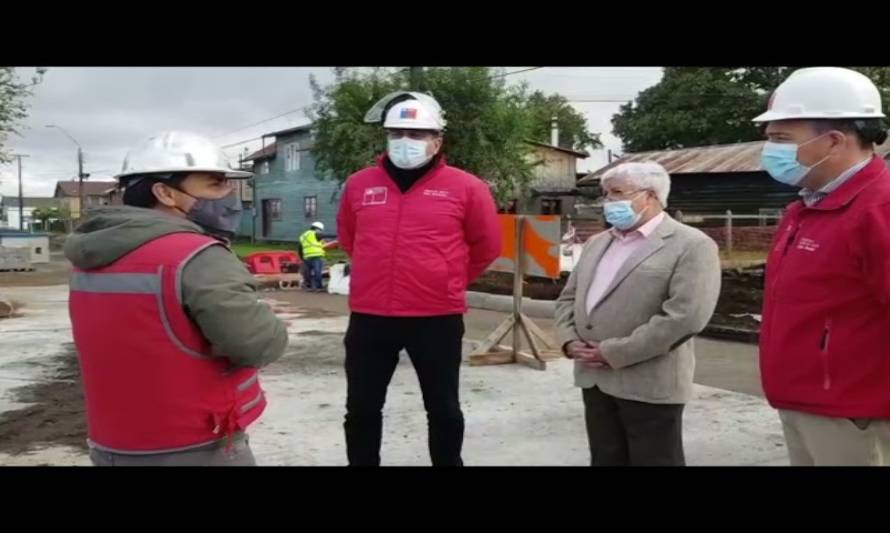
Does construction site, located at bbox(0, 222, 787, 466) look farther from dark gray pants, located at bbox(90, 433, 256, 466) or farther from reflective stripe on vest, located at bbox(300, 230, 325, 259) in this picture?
reflective stripe on vest, located at bbox(300, 230, 325, 259)

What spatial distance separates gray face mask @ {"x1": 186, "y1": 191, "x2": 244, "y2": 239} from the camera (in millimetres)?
2494

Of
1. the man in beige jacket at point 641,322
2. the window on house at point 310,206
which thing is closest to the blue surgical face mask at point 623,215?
the man in beige jacket at point 641,322

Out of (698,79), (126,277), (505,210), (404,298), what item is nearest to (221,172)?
(126,277)

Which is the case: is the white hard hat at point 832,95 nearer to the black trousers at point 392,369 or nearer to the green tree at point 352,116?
the black trousers at point 392,369

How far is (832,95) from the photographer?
2.58 metres

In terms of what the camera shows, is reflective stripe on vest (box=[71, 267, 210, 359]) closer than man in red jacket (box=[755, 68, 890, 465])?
Yes

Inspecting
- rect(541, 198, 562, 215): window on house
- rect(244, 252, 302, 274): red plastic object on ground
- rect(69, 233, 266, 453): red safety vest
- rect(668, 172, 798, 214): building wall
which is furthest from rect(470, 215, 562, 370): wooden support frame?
rect(541, 198, 562, 215): window on house

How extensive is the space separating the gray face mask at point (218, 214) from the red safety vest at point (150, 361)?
19 centimetres

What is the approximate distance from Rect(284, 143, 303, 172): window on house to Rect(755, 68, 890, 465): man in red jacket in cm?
4094

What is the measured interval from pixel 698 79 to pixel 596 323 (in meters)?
48.9

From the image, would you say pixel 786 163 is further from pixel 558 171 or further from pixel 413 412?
pixel 558 171

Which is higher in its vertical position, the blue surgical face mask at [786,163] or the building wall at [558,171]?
the building wall at [558,171]

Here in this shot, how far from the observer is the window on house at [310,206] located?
41156mm

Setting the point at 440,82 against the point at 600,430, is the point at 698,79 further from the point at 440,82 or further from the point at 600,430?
the point at 600,430
